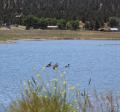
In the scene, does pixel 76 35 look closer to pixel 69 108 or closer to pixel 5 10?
pixel 5 10

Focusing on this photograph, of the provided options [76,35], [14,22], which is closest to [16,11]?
[14,22]

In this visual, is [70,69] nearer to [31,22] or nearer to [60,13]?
[31,22]

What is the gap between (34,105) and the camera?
291 inches

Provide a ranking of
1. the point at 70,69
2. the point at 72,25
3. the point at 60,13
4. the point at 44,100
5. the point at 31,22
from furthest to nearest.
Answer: the point at 60,13 < the point at 31,22 < the point at 72,25 < the point at 70,69 < the point at 44,100

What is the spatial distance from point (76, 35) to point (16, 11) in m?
73.5

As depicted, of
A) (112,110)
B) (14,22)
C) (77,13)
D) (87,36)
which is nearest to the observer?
(112,110)

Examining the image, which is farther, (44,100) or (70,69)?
(70,69)

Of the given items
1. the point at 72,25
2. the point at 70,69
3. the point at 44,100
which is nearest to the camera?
the point at 44,100

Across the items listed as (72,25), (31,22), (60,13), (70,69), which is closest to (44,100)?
(70,69)

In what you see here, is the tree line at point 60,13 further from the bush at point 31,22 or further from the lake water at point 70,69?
the lake water at point 70,69

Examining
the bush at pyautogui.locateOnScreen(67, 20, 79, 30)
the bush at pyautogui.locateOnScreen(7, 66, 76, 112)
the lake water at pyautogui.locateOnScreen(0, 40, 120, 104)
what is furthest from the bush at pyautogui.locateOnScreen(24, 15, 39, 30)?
the bush at pyautogui.locateOnScreen(7, 66, 76, 112)

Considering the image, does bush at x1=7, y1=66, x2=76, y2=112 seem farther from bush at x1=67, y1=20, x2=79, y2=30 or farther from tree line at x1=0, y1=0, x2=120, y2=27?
tree line at x1=0, y1=0, x2=120, y2=27

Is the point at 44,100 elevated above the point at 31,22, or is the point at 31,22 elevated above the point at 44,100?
the point at 44,100

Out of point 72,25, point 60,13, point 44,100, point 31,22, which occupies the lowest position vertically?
point 72,25
